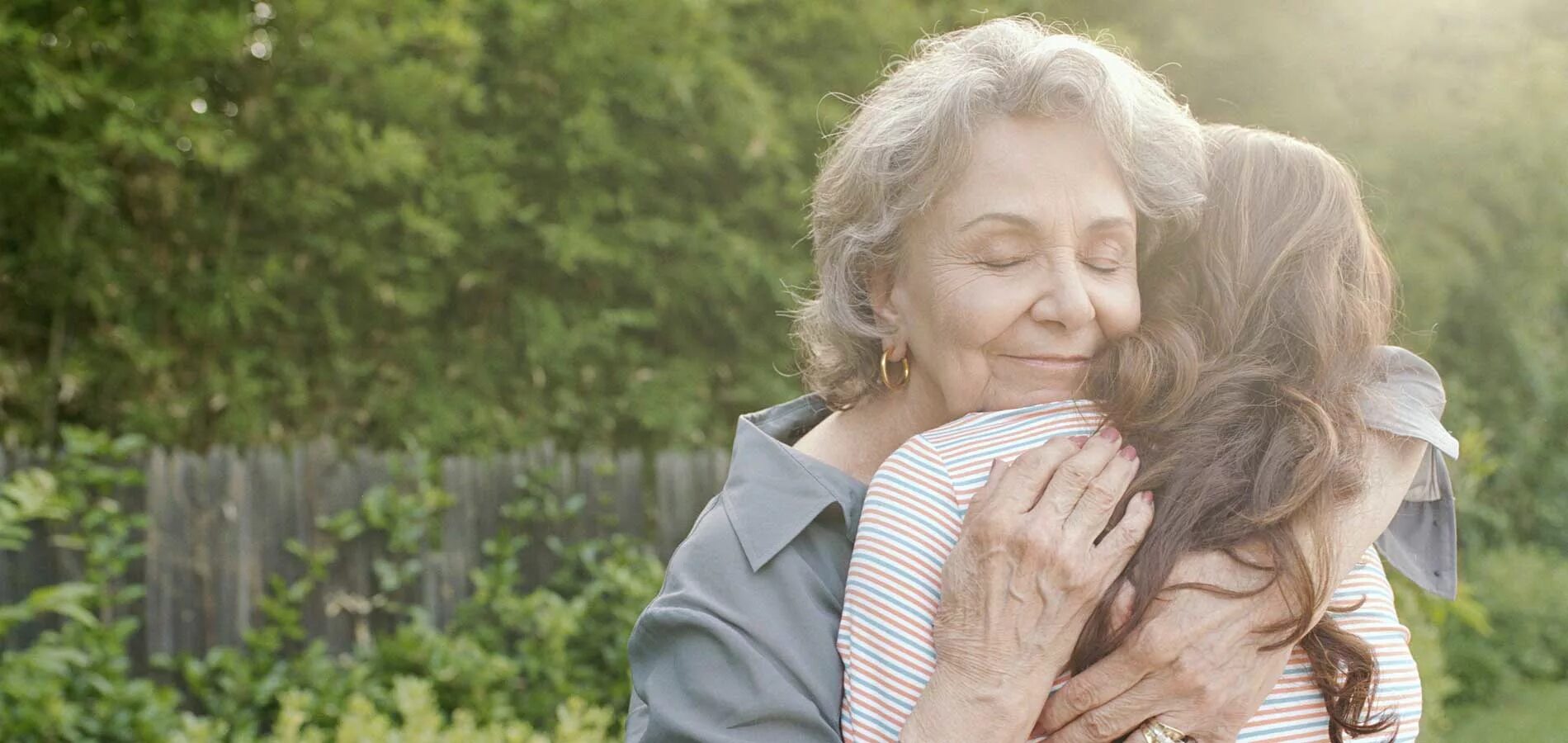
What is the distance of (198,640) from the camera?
461cm

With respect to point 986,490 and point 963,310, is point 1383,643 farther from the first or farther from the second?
point 963,310

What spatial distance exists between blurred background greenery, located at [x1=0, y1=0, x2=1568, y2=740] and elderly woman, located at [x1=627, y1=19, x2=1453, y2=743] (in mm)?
2927

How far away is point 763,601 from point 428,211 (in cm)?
411

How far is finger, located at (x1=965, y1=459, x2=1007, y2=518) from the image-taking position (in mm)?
1594

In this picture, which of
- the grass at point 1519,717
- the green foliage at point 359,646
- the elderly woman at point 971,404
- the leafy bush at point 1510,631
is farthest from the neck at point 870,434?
the leafy bush at point 1510,631

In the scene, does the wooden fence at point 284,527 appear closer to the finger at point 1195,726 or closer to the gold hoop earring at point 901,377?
the gold hoop earring at point 901,377

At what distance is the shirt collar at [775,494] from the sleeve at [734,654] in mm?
24

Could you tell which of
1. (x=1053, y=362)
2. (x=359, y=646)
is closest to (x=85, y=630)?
(x=359, y=646)

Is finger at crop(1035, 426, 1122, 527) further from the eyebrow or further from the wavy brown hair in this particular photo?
the eyebrow

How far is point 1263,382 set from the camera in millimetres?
1667

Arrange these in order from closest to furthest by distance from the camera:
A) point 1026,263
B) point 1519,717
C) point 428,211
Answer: point 1026,263 < point 428,211 < point 1519,717

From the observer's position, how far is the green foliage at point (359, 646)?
4.08 meters

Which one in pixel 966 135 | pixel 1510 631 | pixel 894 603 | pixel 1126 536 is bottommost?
pixel 1510 631

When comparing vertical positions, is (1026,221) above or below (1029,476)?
above
